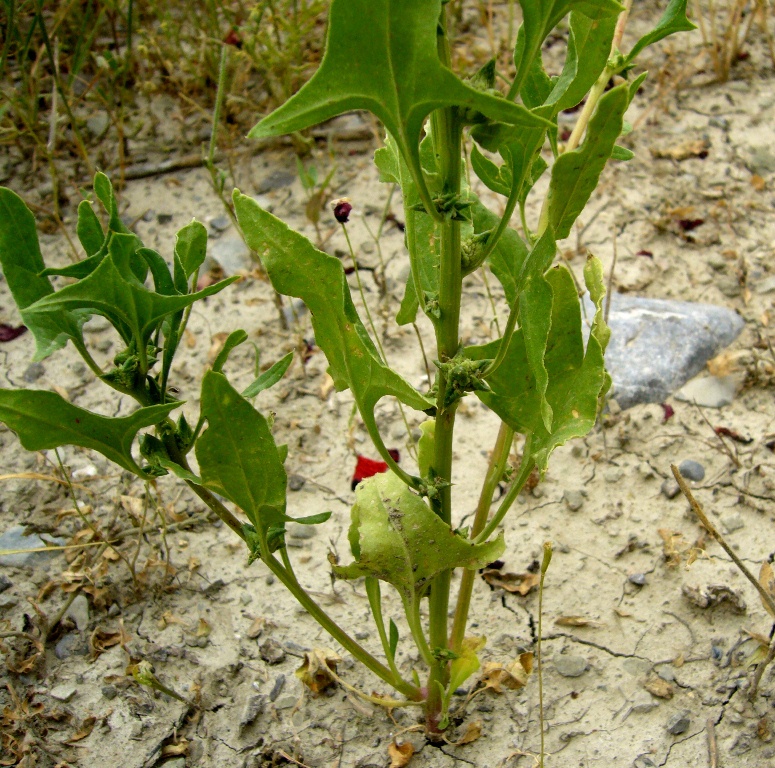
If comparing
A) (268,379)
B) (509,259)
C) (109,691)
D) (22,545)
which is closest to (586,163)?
(509,259)

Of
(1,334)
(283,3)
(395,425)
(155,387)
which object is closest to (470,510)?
(395,425)

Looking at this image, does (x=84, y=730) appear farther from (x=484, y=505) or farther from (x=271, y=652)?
(x=484, y=505)

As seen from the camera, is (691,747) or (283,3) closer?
(691,747)

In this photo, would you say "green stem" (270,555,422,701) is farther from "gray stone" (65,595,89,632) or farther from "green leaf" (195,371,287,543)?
"gray stone" (65,595,89,632)

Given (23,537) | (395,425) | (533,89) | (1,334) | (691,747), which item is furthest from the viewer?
(1,334)

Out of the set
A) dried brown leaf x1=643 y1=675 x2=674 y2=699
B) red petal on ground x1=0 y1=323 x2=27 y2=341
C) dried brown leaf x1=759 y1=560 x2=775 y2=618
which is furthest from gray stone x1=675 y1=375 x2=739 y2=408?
red petal on ground x1=0 y1=323 x2=27 y2=341

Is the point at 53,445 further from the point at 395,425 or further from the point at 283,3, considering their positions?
the point at 283,3
